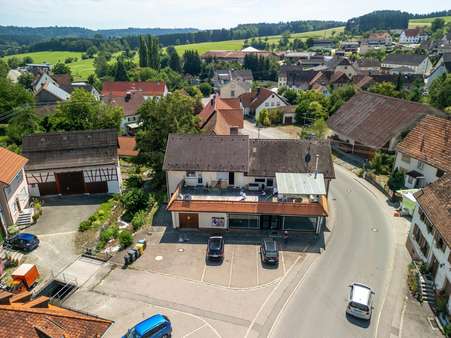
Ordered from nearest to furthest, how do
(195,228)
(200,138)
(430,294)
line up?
(430,294) → (195,228) → (200,138)

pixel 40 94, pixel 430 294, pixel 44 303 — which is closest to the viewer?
pixel 44 303

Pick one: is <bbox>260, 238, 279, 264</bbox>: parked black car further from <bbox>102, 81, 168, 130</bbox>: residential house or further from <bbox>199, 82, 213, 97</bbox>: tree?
<bbox>199, 82, 213, 97</bbox>: tree

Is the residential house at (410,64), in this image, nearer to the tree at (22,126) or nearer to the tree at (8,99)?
the tree at (22,126)

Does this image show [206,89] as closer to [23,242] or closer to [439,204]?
[23,242]

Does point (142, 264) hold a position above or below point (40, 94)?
below

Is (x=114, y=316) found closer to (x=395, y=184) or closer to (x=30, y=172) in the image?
(x=30, y=172)

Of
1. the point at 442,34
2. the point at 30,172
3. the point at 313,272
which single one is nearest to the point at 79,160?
the point at 30,172

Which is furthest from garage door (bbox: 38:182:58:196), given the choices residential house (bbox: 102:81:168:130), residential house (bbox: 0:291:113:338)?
residential house (bbox: 102:81:168:130)
